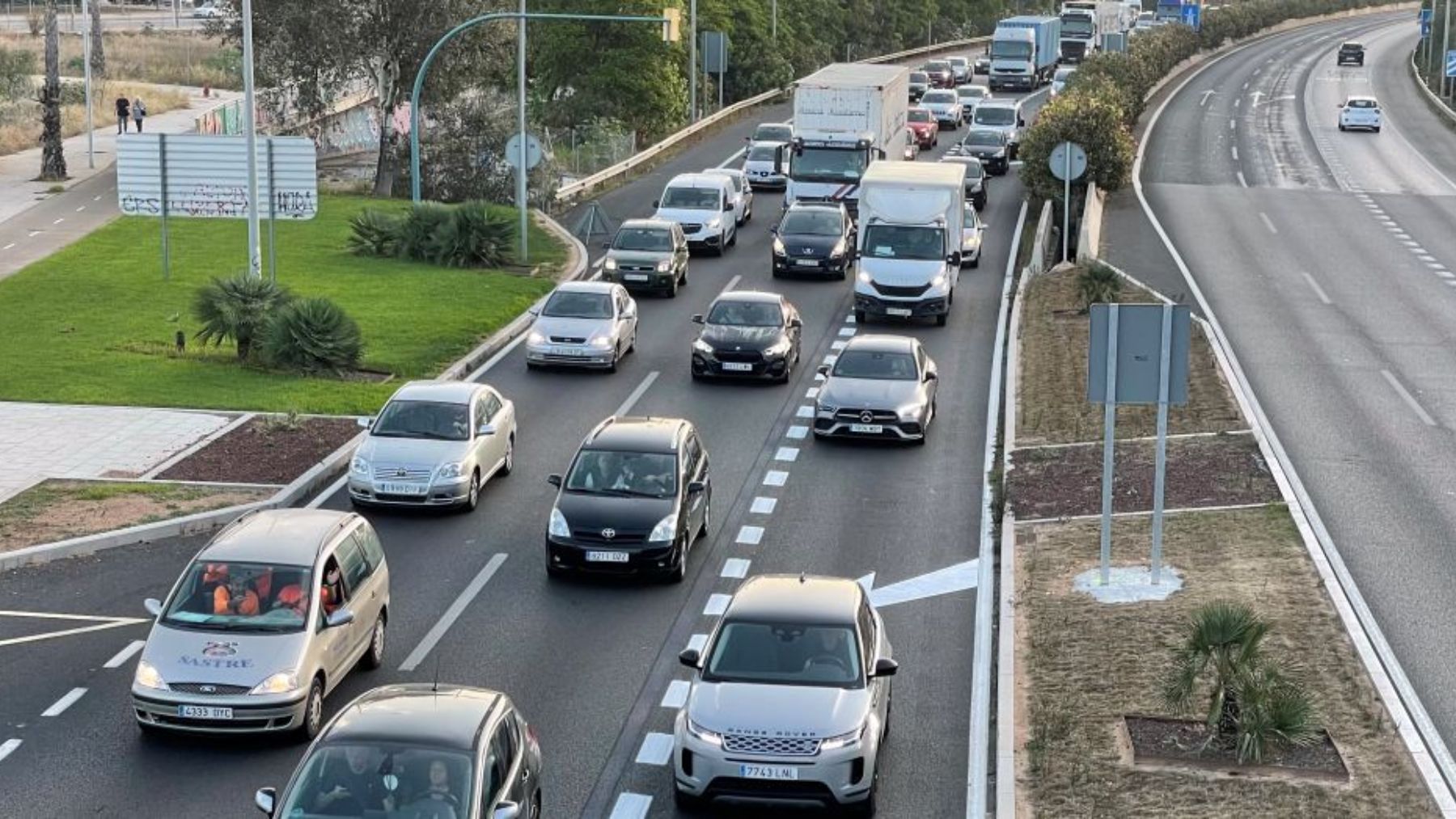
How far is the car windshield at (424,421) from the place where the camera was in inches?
1032

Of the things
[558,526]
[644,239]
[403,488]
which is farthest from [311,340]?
[558,526]

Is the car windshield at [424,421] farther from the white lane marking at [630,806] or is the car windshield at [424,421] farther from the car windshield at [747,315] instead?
the white lane marking at [630,806]

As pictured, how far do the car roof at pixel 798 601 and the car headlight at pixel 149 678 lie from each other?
465cm

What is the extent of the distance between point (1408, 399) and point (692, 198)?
20.6m

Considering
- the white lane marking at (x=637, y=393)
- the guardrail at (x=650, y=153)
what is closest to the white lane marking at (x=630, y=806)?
the white lane marking at (x=637, y=393)

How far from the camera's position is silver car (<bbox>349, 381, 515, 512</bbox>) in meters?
25.5

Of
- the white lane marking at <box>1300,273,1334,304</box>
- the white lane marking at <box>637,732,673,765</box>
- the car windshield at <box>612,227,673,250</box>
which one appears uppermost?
the car windshield at <box>612,227,673,250</box>

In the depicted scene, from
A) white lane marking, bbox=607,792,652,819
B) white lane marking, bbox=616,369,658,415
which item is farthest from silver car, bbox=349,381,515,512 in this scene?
white lane marking, bbox=607,792,652,819

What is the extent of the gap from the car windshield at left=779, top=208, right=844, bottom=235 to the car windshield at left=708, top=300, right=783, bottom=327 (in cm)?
1025

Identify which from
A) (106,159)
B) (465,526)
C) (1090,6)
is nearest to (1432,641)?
(465,526)

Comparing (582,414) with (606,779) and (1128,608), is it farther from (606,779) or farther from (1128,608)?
(606,779)

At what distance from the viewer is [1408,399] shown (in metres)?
31.9

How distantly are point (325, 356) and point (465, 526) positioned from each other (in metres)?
9.83

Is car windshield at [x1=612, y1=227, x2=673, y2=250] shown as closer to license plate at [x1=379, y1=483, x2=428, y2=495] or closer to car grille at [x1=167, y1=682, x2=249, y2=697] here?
license plate at [x1=379, y1=483, x2=428, y2=495]
